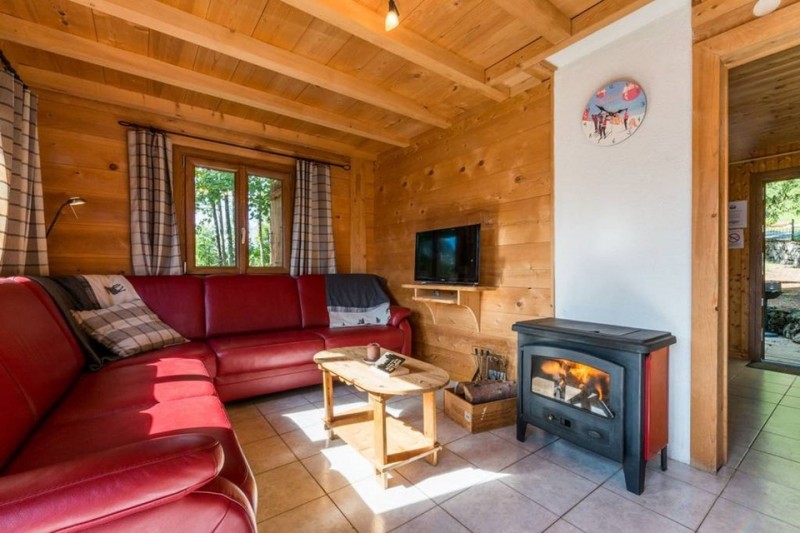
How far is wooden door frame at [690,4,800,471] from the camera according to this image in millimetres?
1800

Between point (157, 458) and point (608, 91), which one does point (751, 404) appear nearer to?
point (608, 91)

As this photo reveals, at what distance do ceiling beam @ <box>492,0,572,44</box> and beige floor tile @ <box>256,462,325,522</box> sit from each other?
2.51 metres

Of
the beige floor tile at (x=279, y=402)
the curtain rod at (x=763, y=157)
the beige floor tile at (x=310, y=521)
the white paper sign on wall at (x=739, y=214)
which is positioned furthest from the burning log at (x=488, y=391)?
the curtain rod at (x=763, y=157)

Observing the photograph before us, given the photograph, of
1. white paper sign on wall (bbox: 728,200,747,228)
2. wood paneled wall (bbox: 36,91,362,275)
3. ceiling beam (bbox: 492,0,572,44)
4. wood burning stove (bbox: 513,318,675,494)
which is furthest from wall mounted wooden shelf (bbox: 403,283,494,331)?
white paper sign on wall (bbox: 728,200,747,228)

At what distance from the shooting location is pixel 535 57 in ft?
7.47

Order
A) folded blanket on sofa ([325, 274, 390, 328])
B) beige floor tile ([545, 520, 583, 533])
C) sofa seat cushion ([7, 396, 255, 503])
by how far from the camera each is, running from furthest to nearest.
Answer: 1. folded blanket on sofa ([325, 274, 390, 328])
2. beige floor tile ([545, 520, 583, 533])
3. sofa seat cushion ([7, 396, 255, 503])

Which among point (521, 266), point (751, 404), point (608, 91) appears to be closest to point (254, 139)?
point (521, 266)

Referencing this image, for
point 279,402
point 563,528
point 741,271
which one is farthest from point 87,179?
point 741,271

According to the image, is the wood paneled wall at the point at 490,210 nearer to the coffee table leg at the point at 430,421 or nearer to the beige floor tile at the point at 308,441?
the coffee table leg at the point at 430,421

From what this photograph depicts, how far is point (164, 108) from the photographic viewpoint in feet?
9.86

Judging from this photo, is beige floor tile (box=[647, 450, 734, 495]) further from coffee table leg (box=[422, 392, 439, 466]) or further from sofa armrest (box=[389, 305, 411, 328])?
sofa armrest (box=[389, 305, 411, 328])

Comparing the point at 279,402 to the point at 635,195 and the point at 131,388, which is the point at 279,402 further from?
the point at 635,195

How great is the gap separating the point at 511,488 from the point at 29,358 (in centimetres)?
208

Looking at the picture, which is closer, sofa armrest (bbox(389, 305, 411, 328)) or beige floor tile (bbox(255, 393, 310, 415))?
beige floor tile (bbox(255, 393, 310, 415))
